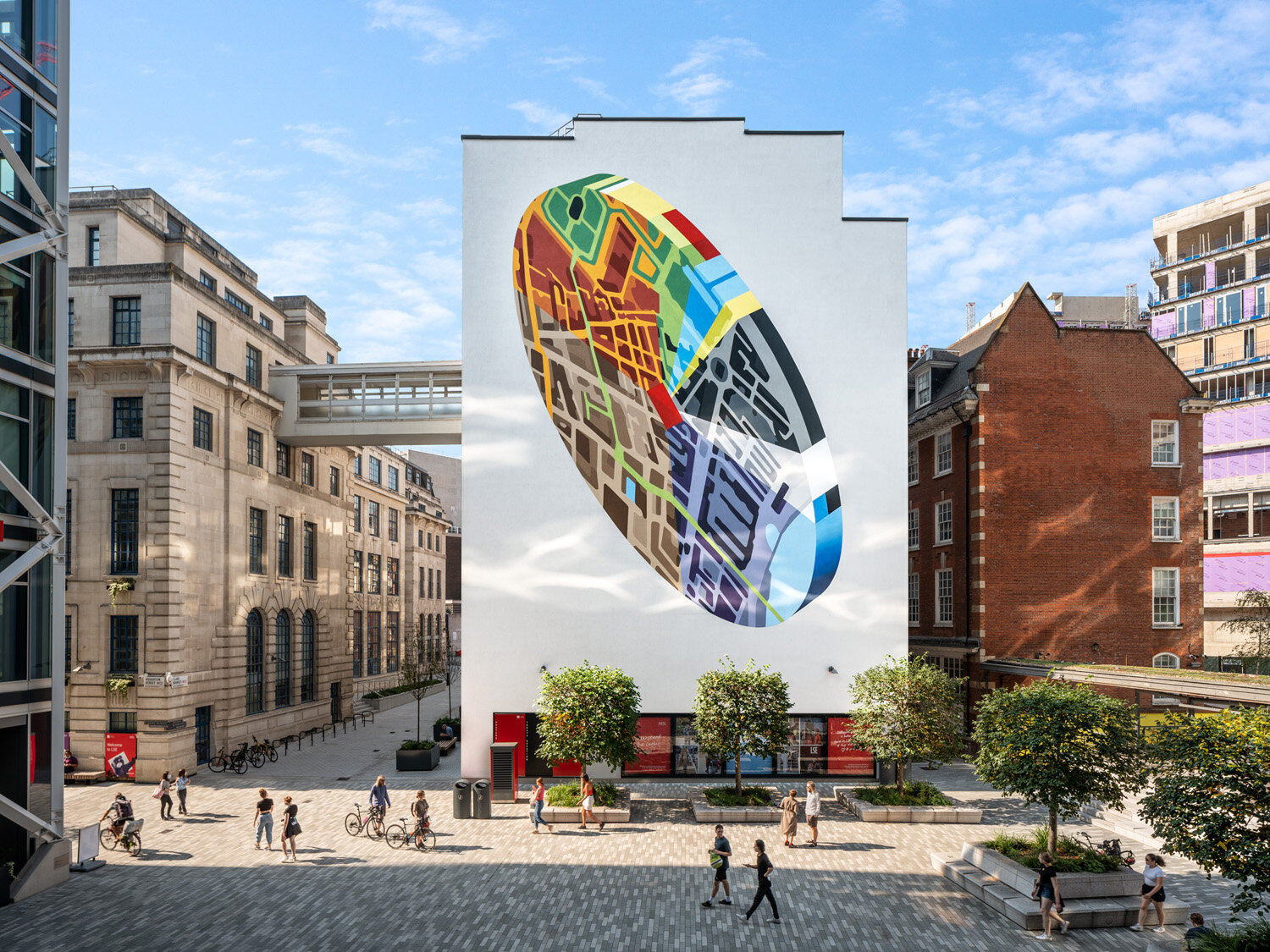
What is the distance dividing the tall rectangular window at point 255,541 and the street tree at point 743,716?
2272cm

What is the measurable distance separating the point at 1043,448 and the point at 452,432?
25.1 metres

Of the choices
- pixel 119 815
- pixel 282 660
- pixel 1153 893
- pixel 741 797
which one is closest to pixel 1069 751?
pixel 1153 893

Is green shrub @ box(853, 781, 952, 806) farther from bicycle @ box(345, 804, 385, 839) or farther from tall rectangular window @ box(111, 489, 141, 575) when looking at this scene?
tall rectangular window @ box(111, 489, 141, 575)

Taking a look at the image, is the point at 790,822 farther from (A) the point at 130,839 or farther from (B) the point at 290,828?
(A) the point at 130,839

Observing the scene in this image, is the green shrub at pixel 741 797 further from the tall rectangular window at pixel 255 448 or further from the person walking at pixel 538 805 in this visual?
the tall rectangular window at pixel 255 448

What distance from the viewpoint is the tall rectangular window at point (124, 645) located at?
31781 millimetres

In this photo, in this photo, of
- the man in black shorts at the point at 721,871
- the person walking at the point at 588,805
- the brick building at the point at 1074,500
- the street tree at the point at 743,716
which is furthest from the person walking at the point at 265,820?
the brick building at the point at 1074,500

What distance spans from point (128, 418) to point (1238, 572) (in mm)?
70884

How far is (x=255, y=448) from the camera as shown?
38.3 metres

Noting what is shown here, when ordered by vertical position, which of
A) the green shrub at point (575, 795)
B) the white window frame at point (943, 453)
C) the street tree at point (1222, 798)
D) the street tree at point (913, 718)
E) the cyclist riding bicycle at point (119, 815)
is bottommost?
the green shrub at point (575, 795)

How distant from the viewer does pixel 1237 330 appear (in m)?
71.6

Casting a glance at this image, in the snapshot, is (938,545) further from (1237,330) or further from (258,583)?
(1237,330)

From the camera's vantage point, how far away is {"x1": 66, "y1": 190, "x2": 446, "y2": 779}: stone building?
104 feet

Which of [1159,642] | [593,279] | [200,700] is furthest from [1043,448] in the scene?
[200,700]
